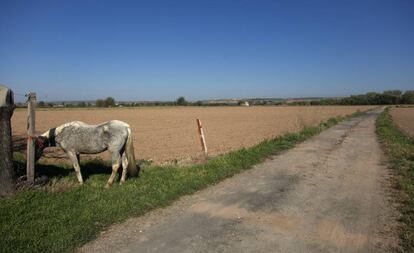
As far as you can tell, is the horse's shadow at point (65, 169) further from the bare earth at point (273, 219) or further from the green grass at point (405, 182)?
the green grass at point (405, 182)

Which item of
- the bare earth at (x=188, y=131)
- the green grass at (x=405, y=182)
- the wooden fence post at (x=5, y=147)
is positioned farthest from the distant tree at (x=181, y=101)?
the wooden fence post at (x=5, y=147)

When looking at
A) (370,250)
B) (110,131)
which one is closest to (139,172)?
(110,131)

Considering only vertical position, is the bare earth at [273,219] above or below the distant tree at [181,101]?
below

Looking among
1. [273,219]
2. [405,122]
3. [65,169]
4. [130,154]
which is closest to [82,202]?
[130,154]

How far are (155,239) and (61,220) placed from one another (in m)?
1.76

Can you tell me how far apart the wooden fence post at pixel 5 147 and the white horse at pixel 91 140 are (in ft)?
3.15

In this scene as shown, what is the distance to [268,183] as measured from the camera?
7.95 metres

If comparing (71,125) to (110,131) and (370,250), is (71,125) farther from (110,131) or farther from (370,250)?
(370,250)

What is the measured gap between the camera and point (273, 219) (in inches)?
217

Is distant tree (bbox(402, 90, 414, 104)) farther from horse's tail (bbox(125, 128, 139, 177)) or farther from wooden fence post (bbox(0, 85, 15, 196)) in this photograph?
wooden fence post (bbox(0, 85, 15, 196))

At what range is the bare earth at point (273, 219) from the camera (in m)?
4.52

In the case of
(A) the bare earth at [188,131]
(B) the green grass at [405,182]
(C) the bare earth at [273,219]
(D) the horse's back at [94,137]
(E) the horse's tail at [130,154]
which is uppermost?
(D) the horse's back at [94,137]

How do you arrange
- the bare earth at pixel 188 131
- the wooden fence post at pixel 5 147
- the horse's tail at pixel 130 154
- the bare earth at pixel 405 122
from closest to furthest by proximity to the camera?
1. the wooden fence post at pixel 5 147
2. the horse's tail at pixel 130 154
3. the bare earth at pixel 188 131
4. the bare earth at pixel 405 122

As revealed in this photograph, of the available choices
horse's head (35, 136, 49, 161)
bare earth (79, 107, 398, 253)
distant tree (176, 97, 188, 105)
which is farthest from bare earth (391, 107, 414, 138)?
distant tree (176, 97, 188, 105)
